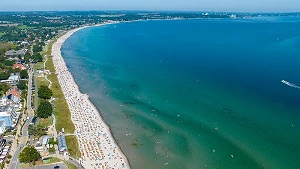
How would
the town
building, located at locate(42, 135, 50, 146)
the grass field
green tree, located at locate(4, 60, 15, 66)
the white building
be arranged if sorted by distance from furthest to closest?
green tree, located at locate(4, 60, 15, 66), the white building, building, located at locate(42, 135, 50, 146), the grass field, the town

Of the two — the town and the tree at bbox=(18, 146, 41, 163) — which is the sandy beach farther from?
the tree at bbox=(18, 146, 41, 163)

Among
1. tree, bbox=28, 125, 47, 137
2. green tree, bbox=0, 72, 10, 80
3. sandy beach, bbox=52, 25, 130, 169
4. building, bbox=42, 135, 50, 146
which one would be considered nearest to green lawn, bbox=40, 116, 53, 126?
tree, bbox=28, 125, 47, 137

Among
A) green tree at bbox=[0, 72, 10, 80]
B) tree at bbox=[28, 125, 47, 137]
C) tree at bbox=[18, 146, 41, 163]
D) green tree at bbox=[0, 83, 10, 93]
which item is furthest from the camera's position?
green tree at bbox=[0, 72, 10, 80]

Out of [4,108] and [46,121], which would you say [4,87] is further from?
[46,121]

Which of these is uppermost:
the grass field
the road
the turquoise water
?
the road

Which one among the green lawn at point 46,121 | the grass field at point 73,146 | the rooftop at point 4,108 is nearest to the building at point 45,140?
the grass field at point 73,146
